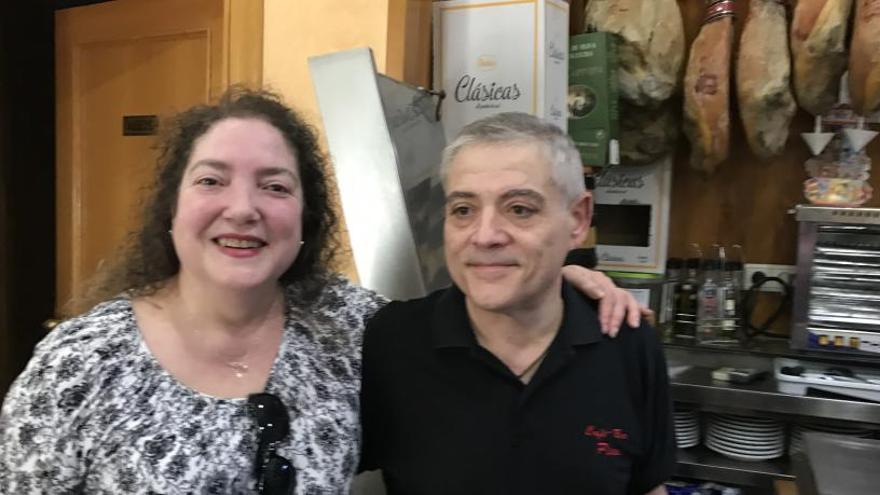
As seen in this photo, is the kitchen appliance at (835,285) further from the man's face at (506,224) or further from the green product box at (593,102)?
the man's face at (506,224)

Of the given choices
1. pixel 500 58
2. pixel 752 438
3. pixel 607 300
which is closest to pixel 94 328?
pixel 607 300

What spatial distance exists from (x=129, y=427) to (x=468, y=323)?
0.55m

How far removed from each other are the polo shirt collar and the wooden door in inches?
53.6

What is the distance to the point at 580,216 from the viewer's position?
4.18 ft

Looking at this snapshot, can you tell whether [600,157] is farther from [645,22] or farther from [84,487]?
[84,487]

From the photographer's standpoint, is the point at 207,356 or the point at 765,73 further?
the point at 765,73

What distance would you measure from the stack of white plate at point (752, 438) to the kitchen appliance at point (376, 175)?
1081 millimetres

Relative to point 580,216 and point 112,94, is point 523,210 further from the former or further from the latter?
point 112,94

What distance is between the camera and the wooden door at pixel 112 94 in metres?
2.45

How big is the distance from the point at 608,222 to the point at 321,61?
146 centimetres

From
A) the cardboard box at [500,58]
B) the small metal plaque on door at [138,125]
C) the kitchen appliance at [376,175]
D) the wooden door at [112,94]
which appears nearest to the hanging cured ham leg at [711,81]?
the cardboard box at [500,58]

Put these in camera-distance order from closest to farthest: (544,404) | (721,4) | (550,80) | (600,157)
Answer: (544,404) → (550,80) → (600,157) → (721,4)

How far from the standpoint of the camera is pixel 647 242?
8.68ft

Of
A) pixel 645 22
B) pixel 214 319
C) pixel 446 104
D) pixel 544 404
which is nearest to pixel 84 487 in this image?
pixel 214 319
